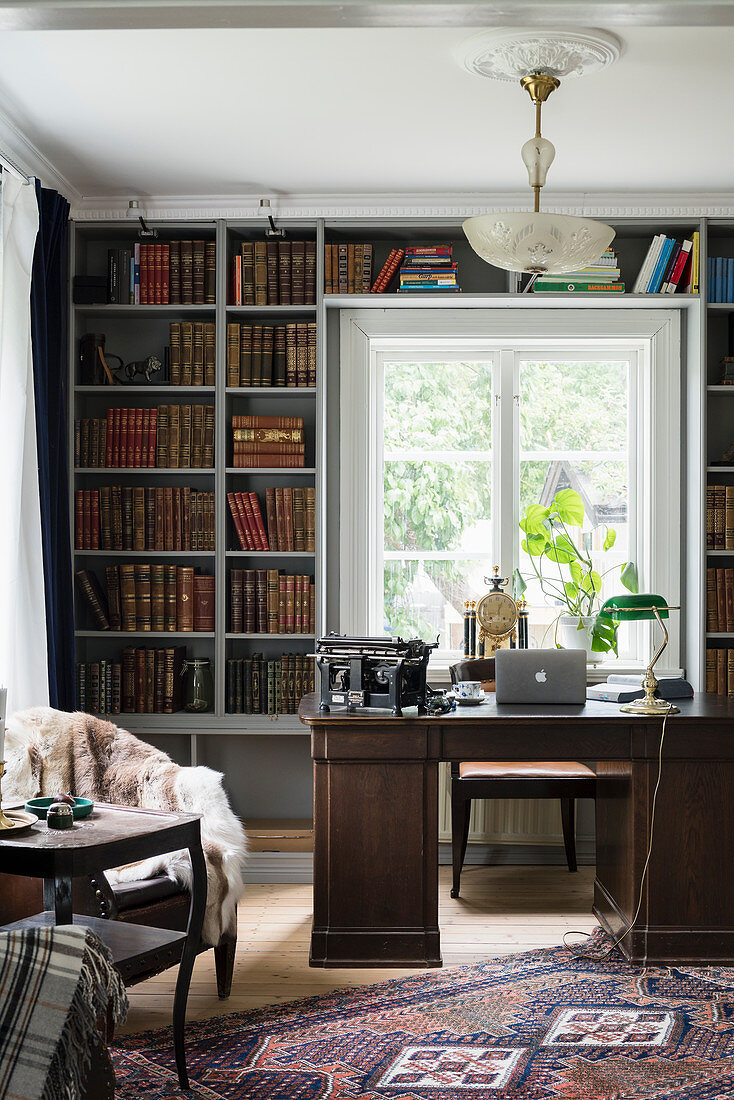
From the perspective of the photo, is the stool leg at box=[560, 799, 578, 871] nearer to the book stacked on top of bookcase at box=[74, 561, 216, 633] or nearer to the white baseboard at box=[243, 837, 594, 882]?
the white baseboard at box=[243, 837, 594, 882]

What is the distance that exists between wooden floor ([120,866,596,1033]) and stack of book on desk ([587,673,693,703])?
34.8 inches

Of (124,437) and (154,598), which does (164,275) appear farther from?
(154,598)

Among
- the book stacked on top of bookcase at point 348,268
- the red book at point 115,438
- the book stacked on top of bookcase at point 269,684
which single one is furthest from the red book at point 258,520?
the book stacked on top of bookcase at point 348,268

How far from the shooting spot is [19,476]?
3.82 m

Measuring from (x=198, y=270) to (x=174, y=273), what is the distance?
113mm

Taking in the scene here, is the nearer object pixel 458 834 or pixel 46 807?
pixel 46 807

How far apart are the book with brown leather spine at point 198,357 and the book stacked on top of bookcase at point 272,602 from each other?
2.95ft

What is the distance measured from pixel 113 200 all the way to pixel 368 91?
5.37 ft

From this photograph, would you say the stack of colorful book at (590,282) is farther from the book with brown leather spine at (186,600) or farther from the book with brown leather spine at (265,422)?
the book with brown leather spine at (186,600)

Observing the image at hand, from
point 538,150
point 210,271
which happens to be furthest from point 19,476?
point 538,150

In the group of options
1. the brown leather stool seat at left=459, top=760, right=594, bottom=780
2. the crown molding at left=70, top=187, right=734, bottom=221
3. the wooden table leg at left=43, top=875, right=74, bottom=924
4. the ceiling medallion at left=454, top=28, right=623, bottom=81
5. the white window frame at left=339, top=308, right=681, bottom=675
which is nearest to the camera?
the wooden table leg at left=43, top=875, right=74, bottom=924

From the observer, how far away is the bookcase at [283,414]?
469cm

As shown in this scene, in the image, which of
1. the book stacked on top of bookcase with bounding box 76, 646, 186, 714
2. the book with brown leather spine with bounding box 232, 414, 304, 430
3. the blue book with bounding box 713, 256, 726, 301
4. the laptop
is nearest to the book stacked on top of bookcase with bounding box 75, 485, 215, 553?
the book with brown leather spine with bounding box 232, 414, 304, 430

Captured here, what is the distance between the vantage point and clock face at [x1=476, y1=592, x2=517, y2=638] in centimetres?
445
